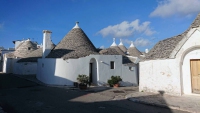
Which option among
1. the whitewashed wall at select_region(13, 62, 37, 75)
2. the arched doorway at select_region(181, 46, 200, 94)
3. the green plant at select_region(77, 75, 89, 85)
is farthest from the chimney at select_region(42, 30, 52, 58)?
the arched doorway at select_region(181, 46, 200, 94)

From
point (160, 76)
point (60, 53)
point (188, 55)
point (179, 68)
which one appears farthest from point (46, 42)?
point (188, 55)

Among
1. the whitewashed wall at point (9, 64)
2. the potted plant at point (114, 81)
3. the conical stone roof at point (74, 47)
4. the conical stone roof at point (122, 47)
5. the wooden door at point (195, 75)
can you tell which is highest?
the conical stone roof at point (122, 47)

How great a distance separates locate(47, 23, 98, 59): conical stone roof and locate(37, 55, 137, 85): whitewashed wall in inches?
30.0

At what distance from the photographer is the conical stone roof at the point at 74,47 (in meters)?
18.5

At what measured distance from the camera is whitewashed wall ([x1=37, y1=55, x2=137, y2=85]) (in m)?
17.3

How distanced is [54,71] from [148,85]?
31.8 ft

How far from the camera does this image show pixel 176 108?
8086mm

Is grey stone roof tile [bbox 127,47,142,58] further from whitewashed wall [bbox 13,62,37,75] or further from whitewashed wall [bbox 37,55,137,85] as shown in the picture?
whitewashed wall [bbox 13,62,37,75]

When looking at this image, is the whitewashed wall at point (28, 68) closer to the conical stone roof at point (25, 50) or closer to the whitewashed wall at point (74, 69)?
the conical stone roof at point (25, 50)

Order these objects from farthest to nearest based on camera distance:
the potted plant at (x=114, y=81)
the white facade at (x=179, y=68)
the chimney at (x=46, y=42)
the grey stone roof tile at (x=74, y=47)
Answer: the chimney at (x=46, y=42) < the grey stone roof tile at (x=74, y=47) < the potted plant at (x=114, y=81) < the white facade at (x=179, y=68)

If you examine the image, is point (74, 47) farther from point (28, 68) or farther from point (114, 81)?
point (28, 68)

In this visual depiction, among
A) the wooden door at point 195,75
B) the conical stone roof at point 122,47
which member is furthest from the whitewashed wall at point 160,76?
the conical stone roof at point 122,47

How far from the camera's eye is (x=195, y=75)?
10.7 m

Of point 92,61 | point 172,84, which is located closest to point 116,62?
point 92,61
